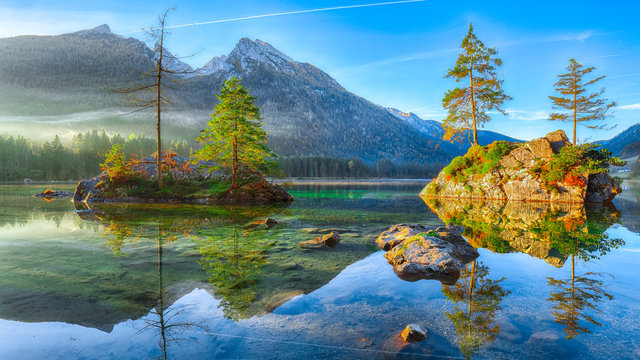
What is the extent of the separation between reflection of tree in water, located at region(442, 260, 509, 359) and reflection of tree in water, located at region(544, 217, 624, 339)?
2.46ft

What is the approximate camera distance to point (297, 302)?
4.39 meters

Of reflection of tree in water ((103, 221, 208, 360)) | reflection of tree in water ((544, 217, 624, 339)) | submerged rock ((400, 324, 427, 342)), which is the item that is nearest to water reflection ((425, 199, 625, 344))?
reflection of tree in water ((544, 217, 624, 339))

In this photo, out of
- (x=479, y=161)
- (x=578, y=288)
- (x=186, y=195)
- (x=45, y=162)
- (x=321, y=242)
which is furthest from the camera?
(x=45, y=162)

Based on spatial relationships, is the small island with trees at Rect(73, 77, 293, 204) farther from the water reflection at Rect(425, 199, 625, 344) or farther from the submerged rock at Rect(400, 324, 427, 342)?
the submerged rock at Rect(400, 324, 427, 342)

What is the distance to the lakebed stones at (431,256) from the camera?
5.84 m

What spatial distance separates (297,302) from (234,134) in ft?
59.5

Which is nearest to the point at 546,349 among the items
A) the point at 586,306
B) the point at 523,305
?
the point at 523,305

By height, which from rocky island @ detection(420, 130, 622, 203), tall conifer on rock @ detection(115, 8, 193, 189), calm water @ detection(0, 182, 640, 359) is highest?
tall conifer on rock @ detection(115, 8, 193, 189)

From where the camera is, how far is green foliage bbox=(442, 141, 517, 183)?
26938 millimetres

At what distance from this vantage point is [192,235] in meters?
9.34

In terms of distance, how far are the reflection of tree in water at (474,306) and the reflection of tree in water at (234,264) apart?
9.20 ft

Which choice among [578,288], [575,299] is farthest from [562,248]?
[575,299]

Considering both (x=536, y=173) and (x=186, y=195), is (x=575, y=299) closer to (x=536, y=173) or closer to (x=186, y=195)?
(x=186, y=195)

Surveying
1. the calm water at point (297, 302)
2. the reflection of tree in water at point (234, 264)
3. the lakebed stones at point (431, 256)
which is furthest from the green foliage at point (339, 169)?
the lakebed stones at point (431, 256)
